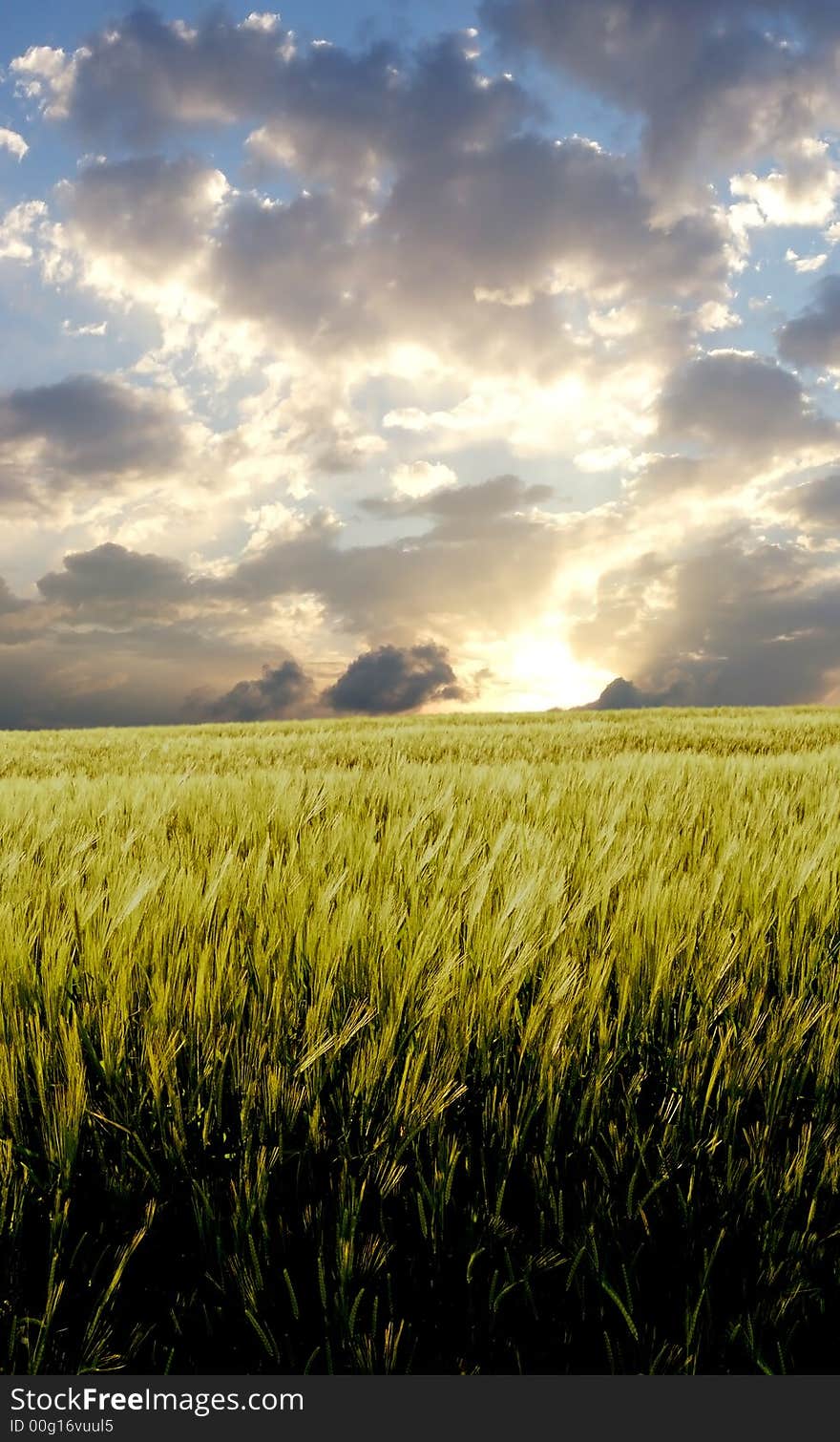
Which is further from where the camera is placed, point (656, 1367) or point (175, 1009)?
point (175, 1009)

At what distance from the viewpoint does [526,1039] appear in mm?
1117

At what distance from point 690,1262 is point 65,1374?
2.24 feet

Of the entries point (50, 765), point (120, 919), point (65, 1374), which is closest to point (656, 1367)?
point (65, 1374)

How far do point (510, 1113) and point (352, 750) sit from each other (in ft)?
24.6

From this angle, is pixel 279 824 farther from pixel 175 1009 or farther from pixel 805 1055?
pixel 805 1055

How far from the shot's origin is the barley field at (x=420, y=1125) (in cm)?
81

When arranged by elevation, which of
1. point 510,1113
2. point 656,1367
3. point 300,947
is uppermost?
point 300,947

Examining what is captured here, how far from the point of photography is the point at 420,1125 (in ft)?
3.08

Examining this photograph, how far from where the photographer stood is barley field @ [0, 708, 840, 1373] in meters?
0.81
